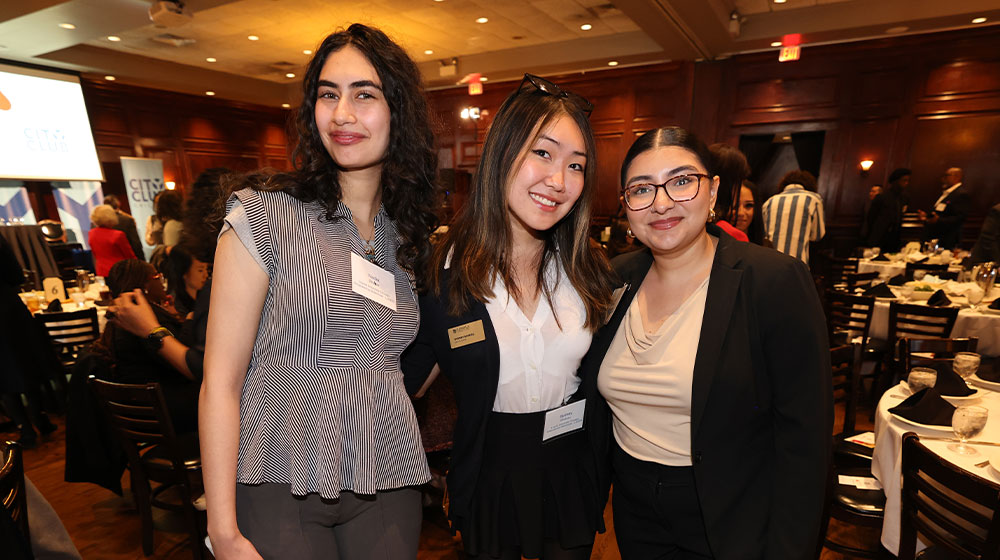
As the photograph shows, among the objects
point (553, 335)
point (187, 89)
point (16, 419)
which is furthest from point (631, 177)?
point (187, 89)

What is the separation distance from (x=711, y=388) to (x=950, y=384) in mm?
1686

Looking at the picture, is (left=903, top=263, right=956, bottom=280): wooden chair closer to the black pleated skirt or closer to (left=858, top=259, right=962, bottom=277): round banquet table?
(left=858, top=259, right=962, bottom=277): round banquet table

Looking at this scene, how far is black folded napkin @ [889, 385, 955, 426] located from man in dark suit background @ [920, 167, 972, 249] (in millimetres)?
7530

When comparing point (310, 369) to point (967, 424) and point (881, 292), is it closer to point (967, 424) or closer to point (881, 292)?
point (967, 424)

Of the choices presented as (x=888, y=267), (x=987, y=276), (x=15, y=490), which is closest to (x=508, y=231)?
(x=15, y=490)

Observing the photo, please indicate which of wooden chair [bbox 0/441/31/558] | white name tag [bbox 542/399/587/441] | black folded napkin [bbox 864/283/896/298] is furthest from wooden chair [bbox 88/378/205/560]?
black folded napkin [bbox 864/283/896/298]

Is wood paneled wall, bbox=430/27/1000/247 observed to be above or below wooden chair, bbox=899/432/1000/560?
above

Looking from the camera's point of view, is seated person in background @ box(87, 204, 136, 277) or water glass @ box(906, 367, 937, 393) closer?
water glass @ box(906, 367, 937, 393)

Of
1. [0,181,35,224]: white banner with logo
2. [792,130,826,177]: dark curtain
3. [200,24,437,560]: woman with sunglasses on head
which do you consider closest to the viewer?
[200,24,437,560]: woman with sunglasses on head

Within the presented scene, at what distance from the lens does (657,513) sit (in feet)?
4.42

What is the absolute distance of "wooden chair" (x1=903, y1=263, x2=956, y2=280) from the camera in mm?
5302

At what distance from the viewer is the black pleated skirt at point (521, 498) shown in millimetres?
1384

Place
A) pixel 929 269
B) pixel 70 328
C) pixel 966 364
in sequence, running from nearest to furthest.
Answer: pixel 966 364 → pixel 70 328 → pixel 929 269

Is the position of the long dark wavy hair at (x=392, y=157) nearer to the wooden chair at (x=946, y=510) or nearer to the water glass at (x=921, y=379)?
the wooden chair at (x=946, y=510)
